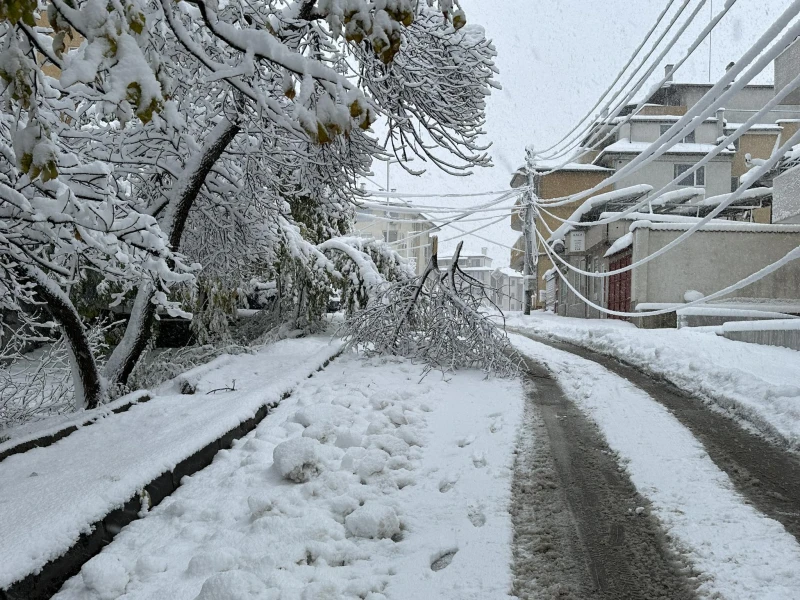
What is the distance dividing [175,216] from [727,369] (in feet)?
22.0

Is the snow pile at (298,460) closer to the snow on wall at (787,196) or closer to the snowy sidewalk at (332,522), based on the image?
the snowy sidewalk at (332,522)

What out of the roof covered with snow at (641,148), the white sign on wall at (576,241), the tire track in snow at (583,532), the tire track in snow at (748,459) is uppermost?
the roof covered with snow at (641,148)

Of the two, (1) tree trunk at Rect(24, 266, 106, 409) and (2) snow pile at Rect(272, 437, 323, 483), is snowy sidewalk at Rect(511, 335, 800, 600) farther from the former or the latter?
(1) tree trunk at Rect(24, 266, 106, 409)

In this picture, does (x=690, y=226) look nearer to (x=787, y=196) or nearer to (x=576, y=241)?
(x=787, y=196)

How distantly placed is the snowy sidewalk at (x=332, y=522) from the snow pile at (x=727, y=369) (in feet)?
7.80

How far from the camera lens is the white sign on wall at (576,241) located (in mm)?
31250

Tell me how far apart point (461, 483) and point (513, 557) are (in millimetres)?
979

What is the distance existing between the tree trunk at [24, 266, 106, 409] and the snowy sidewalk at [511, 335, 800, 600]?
465 centimetres

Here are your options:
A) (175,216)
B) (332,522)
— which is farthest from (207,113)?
(332,522)

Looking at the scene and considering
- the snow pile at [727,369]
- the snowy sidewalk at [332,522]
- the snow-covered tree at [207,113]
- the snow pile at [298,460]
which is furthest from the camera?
the snow pile at [727,369]

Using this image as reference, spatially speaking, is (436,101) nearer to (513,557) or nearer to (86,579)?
(513,557)

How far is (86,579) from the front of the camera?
2445mm

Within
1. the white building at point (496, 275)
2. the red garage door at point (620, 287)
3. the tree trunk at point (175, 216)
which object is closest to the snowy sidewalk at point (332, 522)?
the tree trunk at point (175, 216)

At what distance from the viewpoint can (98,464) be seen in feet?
12.2
